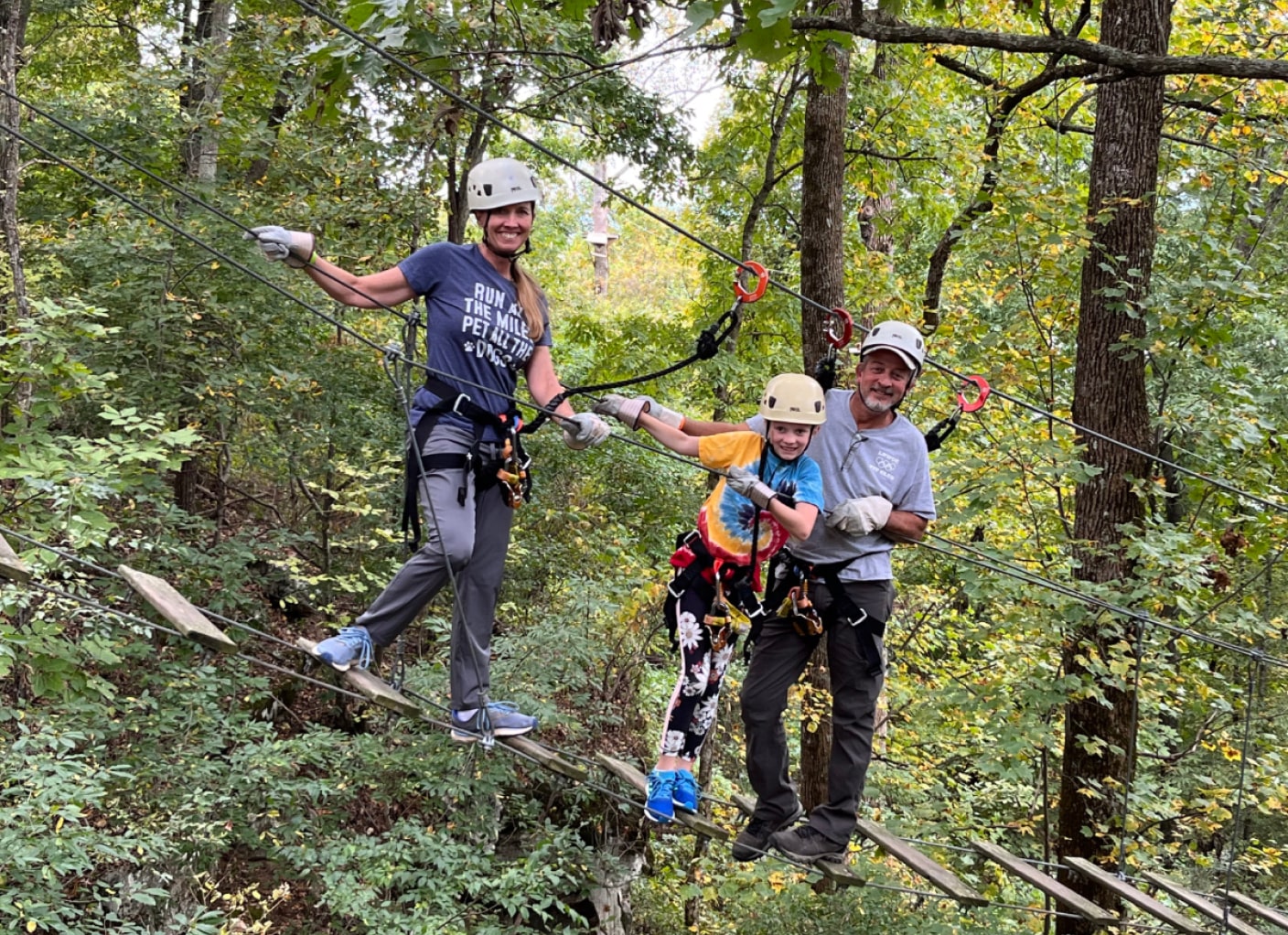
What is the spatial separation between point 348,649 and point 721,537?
3.65ft

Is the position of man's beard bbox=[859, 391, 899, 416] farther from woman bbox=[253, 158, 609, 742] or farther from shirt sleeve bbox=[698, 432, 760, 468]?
woman bbox=[253, 158, 609, 742]

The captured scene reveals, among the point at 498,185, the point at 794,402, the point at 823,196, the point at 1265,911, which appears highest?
the point at 823,196

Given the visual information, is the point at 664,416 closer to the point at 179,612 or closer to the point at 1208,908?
the point at 179,612

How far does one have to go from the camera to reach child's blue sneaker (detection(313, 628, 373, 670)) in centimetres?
289

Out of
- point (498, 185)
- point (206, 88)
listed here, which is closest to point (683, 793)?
point (498, 185)

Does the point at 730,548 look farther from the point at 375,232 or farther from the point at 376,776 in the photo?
the point at 375,232

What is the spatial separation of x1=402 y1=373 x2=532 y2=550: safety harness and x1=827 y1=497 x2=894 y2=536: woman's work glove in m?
0.95

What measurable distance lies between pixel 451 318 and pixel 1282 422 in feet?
15.4

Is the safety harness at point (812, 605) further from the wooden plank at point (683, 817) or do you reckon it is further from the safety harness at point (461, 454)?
the safety harness at point (461, 454)

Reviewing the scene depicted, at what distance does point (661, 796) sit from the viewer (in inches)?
125

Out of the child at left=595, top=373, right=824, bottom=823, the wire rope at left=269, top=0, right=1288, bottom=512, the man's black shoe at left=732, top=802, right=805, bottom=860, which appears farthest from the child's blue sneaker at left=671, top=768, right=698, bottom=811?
the wire rope at left=269, top=0, right=1288, bottom=512

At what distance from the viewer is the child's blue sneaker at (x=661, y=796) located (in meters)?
3.15

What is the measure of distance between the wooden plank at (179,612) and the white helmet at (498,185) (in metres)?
1.32

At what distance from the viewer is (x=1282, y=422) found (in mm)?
5504
